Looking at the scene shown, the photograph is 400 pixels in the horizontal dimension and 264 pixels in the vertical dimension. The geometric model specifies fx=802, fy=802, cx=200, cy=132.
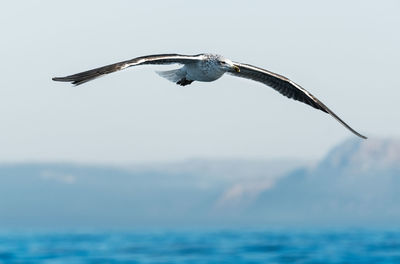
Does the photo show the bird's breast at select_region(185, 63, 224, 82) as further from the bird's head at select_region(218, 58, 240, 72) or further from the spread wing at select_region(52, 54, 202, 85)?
the spread wing at select_region(52, 54, 202, 85)

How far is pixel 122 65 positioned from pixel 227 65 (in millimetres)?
3122

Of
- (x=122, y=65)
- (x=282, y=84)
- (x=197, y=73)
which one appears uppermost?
(x=282, y=84)

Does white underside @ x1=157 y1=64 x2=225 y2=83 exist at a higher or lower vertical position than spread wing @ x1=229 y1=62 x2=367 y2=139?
lower

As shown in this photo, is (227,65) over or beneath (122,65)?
over

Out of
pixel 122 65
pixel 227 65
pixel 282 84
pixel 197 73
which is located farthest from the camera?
pixel 282 84

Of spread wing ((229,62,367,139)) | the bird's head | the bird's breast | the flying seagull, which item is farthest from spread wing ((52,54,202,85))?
spread wing ((229,62,367,139))

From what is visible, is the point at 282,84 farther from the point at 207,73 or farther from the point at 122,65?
the point at 122,65

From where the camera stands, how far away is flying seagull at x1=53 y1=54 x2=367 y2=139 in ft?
50.3

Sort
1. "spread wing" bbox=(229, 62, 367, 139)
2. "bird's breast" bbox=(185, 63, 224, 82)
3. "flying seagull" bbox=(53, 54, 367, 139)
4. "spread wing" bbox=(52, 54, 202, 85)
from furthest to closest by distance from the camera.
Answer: "spread wing" bbox=(229, 62, 367, 139) → "bird's breast" bbox=(185, 63, 224, 82) → "flying seagull" bbox=(53, 54, 367, 139) → "spread wing" bbox=(52, 54, 202, 85)

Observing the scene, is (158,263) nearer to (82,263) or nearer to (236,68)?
(82,263)

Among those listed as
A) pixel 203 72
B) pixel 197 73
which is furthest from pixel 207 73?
pixel 197 73

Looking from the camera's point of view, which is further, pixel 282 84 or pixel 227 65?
pixel 282 84

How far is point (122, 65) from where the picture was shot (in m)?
15.5

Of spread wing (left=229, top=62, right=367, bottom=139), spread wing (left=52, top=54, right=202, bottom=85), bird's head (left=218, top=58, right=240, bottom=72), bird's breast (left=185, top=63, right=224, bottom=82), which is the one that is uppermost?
spread wing (left=229, top=62, right=367, bottom=139)
